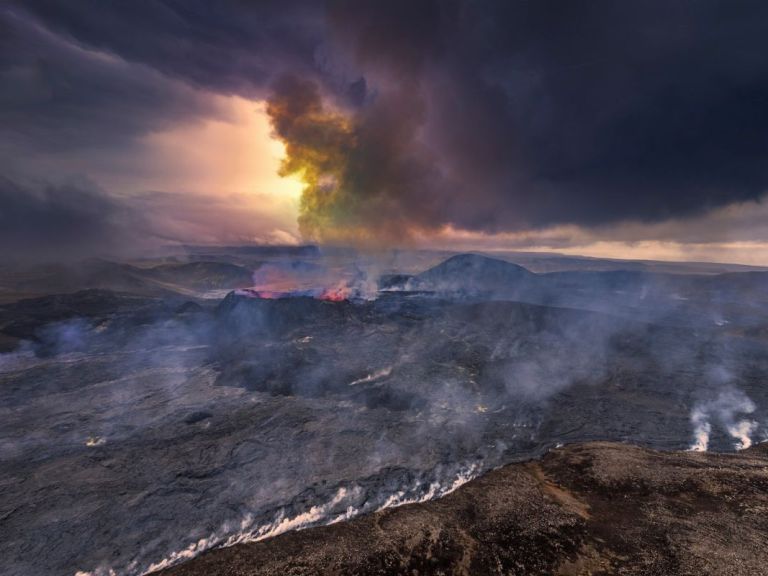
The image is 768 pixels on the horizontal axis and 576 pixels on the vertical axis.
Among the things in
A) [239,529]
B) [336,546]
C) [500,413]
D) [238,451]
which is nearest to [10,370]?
[238,451]

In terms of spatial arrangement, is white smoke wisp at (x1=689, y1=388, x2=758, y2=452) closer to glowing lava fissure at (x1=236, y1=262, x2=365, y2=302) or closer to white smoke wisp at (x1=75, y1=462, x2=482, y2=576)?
white smoke wisp at (x1=75, y1=462, x2=482, y2=576)

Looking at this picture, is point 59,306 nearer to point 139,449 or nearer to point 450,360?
point 139,449

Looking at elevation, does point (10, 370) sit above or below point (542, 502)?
below

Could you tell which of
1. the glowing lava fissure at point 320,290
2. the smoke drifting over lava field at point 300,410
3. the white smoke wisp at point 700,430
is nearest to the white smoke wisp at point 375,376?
the smoke drifting over lava field at point 300,410

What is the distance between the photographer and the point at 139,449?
33.1m

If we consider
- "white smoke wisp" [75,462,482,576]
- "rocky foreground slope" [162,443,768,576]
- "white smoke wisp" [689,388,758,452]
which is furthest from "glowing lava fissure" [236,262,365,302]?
"rocky foreground slope" [162,443,768,576]

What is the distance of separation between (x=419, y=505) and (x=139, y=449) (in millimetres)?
24609

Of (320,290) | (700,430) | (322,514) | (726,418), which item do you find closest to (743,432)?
(726,418)

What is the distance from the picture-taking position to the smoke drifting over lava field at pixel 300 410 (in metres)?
25.4

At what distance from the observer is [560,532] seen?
2242cm

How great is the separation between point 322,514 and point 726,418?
4194cm

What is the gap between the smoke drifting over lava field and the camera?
25359 mm

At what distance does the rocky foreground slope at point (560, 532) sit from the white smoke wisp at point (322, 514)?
0.85 m

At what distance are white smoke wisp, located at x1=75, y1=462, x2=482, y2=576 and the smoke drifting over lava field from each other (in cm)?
13
